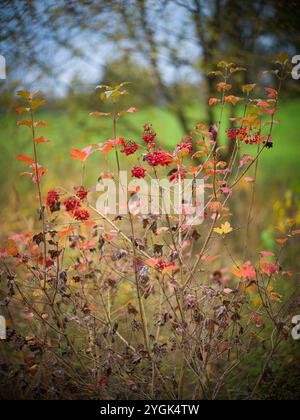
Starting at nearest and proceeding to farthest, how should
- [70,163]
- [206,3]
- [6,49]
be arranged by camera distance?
[6,49] < [206,3] < [70,163]

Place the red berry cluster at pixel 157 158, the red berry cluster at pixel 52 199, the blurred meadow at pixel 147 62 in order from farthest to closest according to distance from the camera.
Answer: the blurred meadow at pixel 147 62 → the red berry cluster at pixel 52 199 → the red berry cluster at pixel 157 158

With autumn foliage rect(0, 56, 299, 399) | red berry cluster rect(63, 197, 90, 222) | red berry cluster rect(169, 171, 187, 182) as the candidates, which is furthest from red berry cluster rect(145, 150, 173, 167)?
red berry cluster rect(63, 197, 90, 222)

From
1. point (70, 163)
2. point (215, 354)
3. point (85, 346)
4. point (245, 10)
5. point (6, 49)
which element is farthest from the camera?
point (70, 163)

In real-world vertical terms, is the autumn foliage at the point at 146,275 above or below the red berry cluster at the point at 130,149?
below

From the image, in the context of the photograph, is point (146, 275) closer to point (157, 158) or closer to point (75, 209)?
point (75, 209)

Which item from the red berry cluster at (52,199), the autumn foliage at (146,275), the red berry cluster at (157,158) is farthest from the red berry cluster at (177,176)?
the red berry cluster at (52,199)

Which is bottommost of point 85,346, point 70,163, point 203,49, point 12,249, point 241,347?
point 70,163

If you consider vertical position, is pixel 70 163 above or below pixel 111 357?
below

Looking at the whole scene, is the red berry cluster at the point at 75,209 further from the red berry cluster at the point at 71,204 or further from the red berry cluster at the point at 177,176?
the red berry cluster at the point at 177,176
